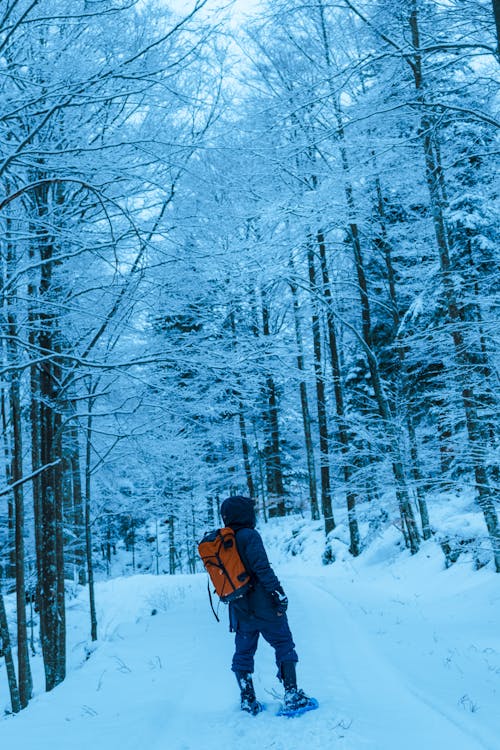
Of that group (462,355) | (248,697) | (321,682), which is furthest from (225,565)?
(462,355)

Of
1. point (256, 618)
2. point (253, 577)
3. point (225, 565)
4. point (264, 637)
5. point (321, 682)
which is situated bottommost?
point (321, 682)

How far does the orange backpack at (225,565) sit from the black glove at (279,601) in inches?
8.8

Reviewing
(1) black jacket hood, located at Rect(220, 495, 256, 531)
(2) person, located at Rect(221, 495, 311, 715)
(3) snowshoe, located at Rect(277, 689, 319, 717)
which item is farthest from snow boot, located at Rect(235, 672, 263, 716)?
(1) black jacket hood, located at Rect(220, 495, 256, 531)

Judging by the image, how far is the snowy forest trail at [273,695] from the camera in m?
3.46

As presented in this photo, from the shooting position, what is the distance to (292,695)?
383 cm

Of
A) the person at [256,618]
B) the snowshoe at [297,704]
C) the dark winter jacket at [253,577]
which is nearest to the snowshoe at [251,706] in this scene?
the person at [256,618]

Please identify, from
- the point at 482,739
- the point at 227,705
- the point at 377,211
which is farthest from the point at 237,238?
the point at 377,211

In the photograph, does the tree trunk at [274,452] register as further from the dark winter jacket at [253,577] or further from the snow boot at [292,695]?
the snow boot at [292,695]

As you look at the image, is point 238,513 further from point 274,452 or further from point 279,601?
point 274,452

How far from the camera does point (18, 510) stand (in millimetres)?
8344

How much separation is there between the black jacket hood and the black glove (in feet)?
1.74

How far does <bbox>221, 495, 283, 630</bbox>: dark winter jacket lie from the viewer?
4066 mm

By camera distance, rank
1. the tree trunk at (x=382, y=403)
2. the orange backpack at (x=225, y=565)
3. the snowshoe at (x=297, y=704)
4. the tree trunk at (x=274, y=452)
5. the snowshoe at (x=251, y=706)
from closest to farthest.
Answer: the snowshoe at (x=297, y=704) < the snowshoe at (x=251, y=706) < the orange backpack at (x=225, y=565) < the tree trunk at (x=382, y=403) < the tree trunk at (x=274, y=452)

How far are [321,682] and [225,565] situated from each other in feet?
4.97
